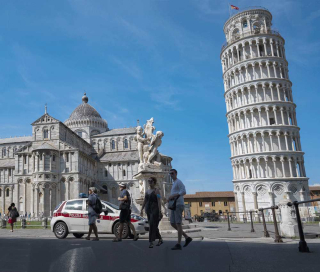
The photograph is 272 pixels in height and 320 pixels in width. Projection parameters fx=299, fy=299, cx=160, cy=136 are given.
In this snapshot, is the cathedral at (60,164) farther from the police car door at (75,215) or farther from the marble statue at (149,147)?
the police car door at (75,215)

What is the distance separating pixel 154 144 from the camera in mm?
17547

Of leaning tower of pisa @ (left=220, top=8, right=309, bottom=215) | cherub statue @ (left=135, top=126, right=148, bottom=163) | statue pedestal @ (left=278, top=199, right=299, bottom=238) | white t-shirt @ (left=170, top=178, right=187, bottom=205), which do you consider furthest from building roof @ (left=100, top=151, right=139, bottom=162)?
white t-shirt @ (left=170, top=178, right=187, bottom=205)

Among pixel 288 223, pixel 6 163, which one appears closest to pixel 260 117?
pixel 288 223

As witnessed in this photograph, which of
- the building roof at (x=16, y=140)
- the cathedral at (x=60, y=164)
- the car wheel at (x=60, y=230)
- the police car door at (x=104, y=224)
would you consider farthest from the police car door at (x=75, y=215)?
the building roof at (x=16, y=140)

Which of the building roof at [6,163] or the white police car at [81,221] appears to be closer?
the white police car at [81,221]

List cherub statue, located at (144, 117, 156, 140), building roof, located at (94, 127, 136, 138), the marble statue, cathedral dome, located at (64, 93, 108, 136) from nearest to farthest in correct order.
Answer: the marble statue < cherub statue, located at (144, 117, 156, 140) < building roof, located at (94, 127, 136, 138) < cathedral dome, located at (64, 93, 108, 136)

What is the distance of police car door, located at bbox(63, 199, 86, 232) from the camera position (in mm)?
12570

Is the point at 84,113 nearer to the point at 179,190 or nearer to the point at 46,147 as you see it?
the point at 46,147

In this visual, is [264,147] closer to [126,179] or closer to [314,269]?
[126,179]

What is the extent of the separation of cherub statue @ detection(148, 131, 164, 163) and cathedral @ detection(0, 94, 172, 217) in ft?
113

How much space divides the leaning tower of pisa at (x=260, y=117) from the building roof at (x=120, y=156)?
25.7 metres

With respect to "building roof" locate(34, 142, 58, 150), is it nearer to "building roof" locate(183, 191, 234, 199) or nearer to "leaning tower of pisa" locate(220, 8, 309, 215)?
"leaning tower of pisa" locate(220, 8, 309, 215)

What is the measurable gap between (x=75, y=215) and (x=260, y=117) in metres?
44.1

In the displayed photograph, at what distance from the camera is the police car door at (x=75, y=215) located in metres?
12.6
